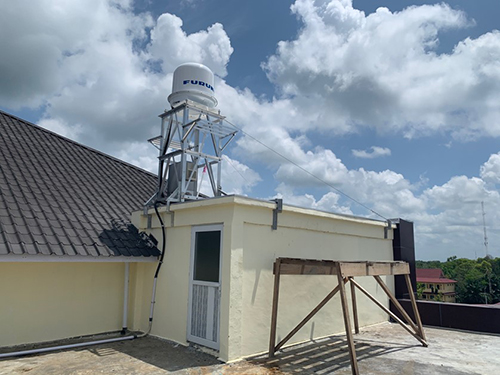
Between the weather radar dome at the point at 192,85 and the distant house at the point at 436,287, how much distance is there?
65.2m

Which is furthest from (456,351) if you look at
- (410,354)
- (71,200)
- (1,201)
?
(1,201)

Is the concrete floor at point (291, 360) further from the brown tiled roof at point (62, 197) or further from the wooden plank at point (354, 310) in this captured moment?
the brown tiled roof at point (62, 197)

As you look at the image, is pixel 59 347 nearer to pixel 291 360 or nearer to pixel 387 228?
pixel 291 360

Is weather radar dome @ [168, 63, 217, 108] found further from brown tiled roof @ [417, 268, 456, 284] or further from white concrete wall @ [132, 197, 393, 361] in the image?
brown tiled roof @ [417, 268, 456, 284]

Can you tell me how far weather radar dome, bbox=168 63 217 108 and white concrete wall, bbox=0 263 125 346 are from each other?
14.5 feet

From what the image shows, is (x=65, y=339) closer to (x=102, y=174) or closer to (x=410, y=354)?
(x=102, y=174)

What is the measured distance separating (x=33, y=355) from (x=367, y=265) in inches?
249

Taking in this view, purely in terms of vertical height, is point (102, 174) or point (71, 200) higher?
point (102, 174)

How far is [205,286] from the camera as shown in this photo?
723 centimetres

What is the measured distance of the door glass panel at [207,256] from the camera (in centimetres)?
712

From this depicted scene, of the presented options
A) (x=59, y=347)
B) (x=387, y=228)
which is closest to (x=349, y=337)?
(x=59, y=347)

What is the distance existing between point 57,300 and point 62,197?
250 centimetres

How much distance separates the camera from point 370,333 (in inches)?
358

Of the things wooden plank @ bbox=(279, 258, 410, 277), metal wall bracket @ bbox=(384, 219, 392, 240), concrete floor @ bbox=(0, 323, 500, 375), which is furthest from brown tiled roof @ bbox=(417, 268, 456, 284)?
wooden plank @ bbox=(279, 258, 410, 277)
